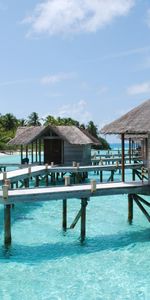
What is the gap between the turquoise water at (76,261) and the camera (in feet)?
38.8

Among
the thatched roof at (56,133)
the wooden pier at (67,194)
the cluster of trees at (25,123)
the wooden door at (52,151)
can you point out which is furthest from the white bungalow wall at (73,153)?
the cluster of trees at (25,123)

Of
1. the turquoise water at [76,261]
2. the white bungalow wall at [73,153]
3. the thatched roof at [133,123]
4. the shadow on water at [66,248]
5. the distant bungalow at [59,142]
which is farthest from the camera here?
the white bungalow wall at [73,153]

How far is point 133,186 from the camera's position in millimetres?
17781

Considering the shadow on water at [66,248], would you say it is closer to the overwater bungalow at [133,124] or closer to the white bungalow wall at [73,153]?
the overwater bungalow at [133,124]

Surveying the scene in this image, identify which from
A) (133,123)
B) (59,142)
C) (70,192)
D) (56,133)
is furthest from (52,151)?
(70,192)

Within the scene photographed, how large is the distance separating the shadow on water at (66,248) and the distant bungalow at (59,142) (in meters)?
16.7

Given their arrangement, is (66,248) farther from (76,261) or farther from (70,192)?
(70,192)

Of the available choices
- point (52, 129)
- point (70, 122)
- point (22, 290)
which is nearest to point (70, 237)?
point (22, 290)

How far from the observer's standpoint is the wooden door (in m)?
35.7

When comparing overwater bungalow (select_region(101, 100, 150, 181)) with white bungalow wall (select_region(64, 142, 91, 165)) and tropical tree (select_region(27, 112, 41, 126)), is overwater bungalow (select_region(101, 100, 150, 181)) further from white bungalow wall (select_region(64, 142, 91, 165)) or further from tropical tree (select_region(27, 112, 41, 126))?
tropical tree (select_region(27, 112, 41, 126))

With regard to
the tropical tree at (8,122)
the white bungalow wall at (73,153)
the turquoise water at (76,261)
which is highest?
the tropical tree at (8,122)

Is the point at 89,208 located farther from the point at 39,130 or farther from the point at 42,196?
the point at 39,130

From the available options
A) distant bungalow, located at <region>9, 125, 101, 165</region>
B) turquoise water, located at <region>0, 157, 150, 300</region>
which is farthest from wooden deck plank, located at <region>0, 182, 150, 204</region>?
distant bungalow, located at <region>9, 125, 101, 165</region>

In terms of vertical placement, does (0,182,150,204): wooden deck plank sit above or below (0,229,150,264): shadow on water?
above
